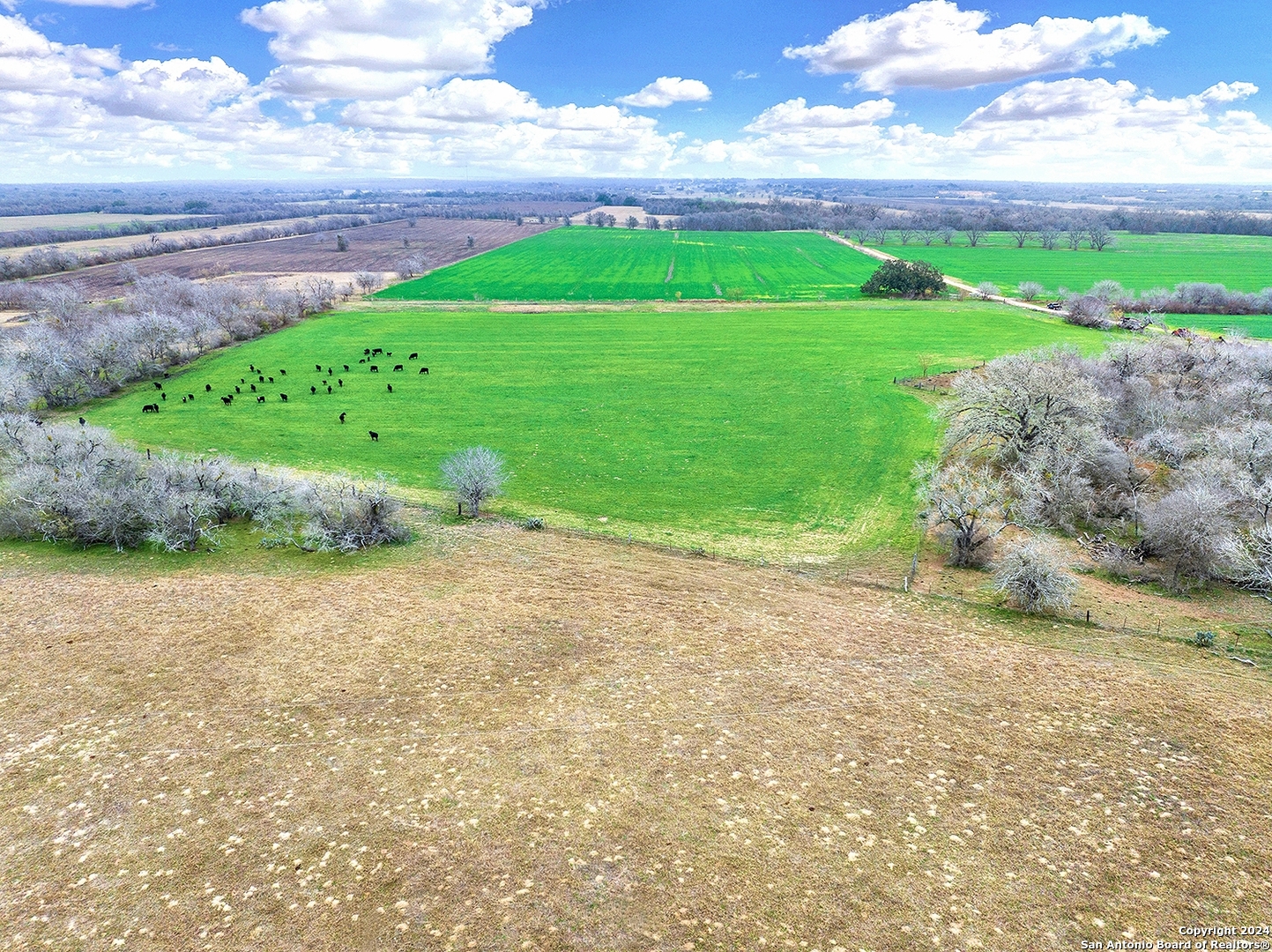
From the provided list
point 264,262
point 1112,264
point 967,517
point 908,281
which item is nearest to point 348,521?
point 967,517

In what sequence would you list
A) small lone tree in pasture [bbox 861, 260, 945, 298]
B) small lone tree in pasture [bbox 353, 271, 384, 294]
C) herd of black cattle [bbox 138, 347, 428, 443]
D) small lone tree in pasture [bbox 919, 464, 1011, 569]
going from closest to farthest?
small lone tree in pasture [bbox 919, 464, 1011, 569]
herd of black cattle [bbox 138, 347, 428, 443]
small lone tree in pasture [bbox 861, 260, 945, 298]
small lone tree in pasture [bbox 353, 271, 384, 294]

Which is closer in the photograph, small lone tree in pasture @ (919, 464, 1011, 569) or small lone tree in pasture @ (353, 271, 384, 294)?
small lone tree in pasture @ (919, 464, 1011, 569)

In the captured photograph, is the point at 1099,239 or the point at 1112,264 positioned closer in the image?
the point at 1112,264

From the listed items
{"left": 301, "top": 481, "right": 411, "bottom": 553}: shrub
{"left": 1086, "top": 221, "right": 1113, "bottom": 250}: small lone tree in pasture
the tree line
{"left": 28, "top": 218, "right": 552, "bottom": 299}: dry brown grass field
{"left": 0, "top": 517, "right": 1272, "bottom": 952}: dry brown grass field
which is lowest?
{"left": 0, "top": 517, "right": 1272, "bottom": 952}: dry brown grass field

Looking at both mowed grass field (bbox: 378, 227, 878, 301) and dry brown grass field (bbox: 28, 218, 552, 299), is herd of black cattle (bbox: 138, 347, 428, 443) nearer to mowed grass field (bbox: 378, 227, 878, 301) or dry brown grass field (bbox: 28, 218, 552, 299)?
mowed grass field (bbox: 378, 227, 878, 301)

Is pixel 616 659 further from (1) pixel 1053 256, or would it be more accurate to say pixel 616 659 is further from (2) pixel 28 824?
(1) pixel 1053 256

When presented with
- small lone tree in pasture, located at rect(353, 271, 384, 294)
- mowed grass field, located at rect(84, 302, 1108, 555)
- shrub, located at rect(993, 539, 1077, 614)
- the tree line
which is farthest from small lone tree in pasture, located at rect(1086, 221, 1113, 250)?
shrub, located at rect(993, 539, 1077, 614)

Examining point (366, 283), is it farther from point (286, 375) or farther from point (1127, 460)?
point (1127, 460)
